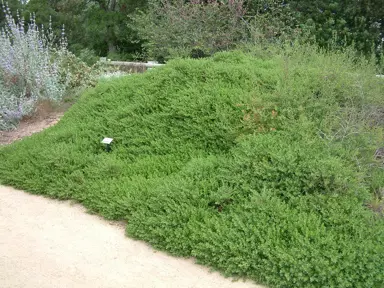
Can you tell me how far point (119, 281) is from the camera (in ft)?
13.1

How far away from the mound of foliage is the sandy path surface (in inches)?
6.4

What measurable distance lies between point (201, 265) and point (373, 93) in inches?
121

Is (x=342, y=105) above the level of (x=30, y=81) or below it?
above

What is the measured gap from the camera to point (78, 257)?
14.2 ft

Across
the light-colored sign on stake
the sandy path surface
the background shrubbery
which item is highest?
the background shrubbery

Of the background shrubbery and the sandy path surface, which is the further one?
the background shrubbery

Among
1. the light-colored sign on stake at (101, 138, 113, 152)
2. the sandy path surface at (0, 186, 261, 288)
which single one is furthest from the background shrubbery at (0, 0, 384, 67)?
the sandy path surface at (0, 186, 261, 288)

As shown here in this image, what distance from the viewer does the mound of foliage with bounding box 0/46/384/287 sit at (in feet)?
13.2

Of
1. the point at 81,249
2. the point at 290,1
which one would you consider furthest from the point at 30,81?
the point at 290,1

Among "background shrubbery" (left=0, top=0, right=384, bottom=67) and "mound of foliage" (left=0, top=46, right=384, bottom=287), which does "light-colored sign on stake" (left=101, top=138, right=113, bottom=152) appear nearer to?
"mound of foliage" (left=0, top=46, right=384, bottom=287)

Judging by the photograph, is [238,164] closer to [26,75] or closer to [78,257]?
[78,257]

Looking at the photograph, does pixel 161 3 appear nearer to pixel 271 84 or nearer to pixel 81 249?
pixel 271 84

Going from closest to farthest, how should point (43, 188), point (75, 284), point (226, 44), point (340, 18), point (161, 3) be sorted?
point (75, 284), point (43, 188), point (226, 44), point (340, 18), point (161, 3)

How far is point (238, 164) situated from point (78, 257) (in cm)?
182
